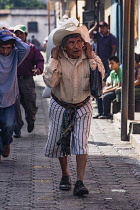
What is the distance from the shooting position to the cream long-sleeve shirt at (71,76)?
7297mm

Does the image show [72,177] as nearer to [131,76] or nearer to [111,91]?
[131,76]

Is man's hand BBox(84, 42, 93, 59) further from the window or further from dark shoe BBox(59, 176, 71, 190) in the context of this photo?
the window

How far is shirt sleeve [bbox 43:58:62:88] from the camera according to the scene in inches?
286

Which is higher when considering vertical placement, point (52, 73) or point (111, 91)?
point (52, 73)

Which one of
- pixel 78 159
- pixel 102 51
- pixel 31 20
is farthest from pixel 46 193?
pixel 31 20

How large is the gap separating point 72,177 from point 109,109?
248 inches

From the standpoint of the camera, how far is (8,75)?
29.5 feet

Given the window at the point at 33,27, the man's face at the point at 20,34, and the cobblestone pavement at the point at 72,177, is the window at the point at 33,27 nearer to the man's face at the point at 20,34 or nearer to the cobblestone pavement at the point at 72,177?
the man's face at the point at 20,34

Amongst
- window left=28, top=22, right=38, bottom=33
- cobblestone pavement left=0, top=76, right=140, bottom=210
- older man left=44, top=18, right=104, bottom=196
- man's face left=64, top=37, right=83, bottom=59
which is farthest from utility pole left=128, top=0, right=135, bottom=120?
window left=28, top=22, right=38, bottom=33

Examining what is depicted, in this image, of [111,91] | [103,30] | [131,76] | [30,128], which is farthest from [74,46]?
[103,30]

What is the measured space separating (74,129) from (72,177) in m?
1.01

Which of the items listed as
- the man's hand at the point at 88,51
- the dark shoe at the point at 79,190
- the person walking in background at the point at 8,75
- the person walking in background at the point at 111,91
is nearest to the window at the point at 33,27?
the person walking in background at the point at 111,91

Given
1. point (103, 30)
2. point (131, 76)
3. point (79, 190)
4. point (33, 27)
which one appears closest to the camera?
point (79, 190)

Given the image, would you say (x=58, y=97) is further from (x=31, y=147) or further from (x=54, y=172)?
(x=31, y=147)
